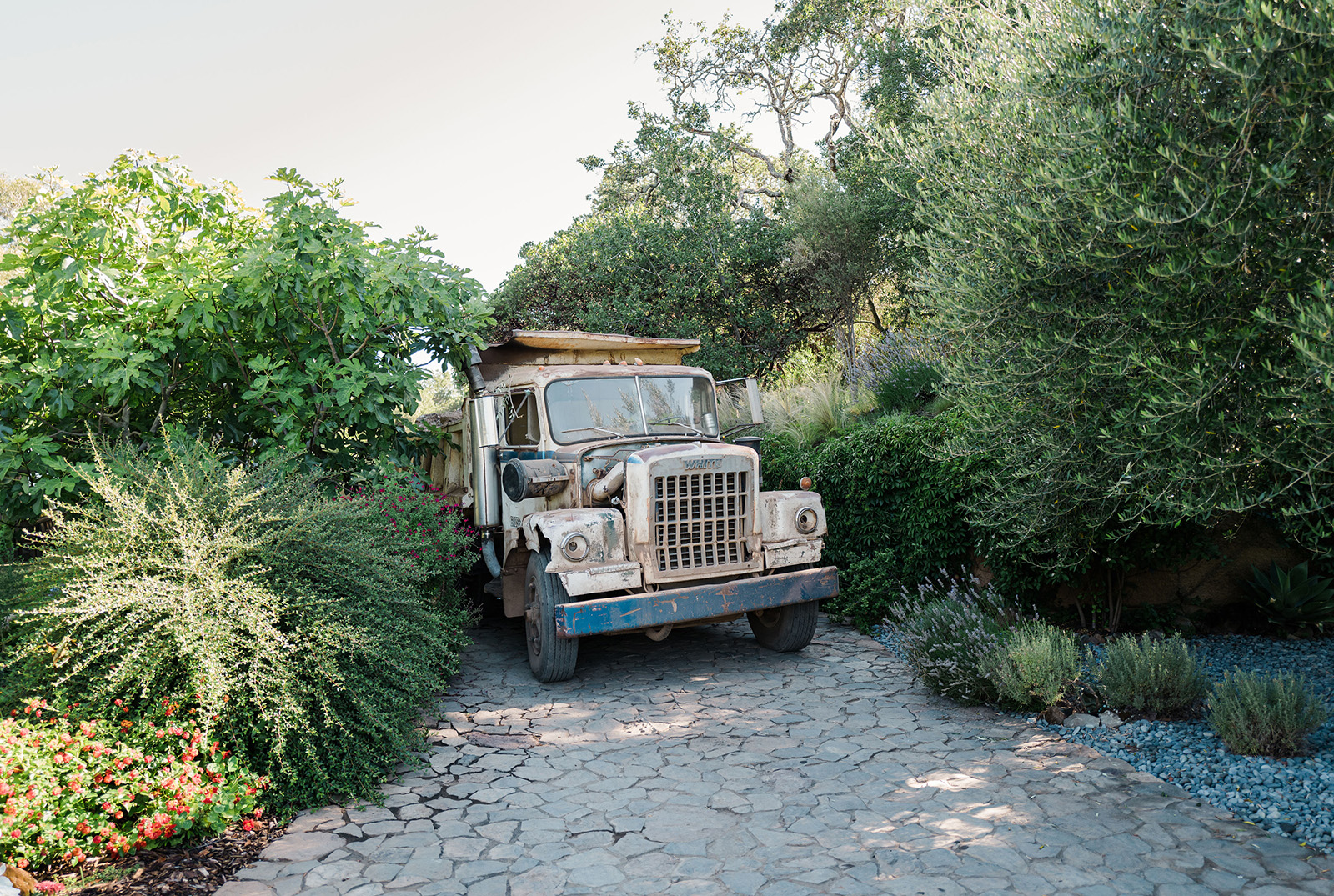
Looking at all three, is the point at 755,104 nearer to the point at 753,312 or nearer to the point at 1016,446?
the point at 753,312

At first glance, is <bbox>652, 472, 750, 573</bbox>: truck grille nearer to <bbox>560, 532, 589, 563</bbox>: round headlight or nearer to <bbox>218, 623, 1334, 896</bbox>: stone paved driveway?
<bbox>560, 532, 589, 563</bbox>: round headlight

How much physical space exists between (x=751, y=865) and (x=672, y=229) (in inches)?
531

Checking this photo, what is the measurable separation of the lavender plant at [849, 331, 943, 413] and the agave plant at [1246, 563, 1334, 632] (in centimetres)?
381

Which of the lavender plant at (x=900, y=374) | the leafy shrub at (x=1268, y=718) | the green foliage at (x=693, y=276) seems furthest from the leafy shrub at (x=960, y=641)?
the green foliage at (x=693, y=276)

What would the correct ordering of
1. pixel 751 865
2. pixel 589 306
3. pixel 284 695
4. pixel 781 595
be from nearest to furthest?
1. pixel 751 865
2. pixel 284 695
3. pixel 781 595
4. pixel 589 306

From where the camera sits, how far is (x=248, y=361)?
21.1 feet

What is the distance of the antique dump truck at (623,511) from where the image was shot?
232 inches

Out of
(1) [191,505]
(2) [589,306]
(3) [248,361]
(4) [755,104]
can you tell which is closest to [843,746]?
(1) [191,505]

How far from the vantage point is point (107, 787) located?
144 inches

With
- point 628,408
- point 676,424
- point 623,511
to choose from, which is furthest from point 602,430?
point 623,511

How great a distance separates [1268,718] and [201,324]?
24.4 ft

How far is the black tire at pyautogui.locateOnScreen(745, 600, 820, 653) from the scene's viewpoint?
6.68m

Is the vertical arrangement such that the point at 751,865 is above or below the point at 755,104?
below

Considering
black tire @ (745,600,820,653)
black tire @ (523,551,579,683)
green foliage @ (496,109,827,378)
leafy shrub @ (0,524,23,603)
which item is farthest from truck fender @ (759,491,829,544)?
green foliage @ (496,109,827,378)
